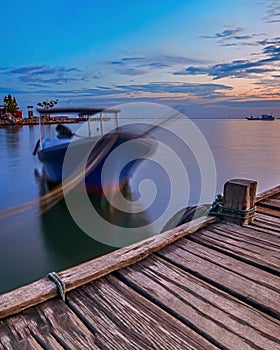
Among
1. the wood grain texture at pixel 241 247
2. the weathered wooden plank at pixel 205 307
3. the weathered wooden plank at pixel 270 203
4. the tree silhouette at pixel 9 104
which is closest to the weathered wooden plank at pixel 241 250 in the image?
the wood grain texture at pixel 241 247

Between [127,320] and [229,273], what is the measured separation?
83 cm

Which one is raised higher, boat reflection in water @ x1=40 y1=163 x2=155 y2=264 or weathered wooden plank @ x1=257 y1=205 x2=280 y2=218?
weathered wooden plank @ x1=257 y1=205 x2=280 y2=218

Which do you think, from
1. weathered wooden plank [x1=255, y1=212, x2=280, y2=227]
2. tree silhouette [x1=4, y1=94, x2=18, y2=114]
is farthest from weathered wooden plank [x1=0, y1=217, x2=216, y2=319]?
tree silhouette [x1=4, y1=94, x2=18, y2=114]

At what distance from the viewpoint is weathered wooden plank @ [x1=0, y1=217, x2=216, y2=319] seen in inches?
63.1

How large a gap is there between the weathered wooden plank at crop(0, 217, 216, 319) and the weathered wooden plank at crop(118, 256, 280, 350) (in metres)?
0.10

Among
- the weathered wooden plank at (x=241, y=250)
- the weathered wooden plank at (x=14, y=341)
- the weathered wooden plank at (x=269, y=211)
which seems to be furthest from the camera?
the weathered wooden plank at (x=269, y=211)

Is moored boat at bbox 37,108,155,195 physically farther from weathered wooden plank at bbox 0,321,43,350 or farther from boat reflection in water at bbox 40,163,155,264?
weathered wooden plank at bbox 0,321,43,350

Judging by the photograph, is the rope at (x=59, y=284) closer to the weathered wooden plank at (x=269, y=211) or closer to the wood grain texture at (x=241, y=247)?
the wood grain texture at (x=241, y=247)

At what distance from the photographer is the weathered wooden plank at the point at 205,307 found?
→ 147cm

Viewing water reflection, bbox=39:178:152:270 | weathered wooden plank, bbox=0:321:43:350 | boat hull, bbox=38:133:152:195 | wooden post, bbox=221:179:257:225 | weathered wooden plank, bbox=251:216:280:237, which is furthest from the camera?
boat hull, bbox=38:133:152:195

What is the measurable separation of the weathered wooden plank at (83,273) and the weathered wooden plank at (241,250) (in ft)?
0.63

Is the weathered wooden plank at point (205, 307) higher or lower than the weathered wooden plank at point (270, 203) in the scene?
lower

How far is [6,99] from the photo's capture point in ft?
246

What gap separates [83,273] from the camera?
1.88 meters
